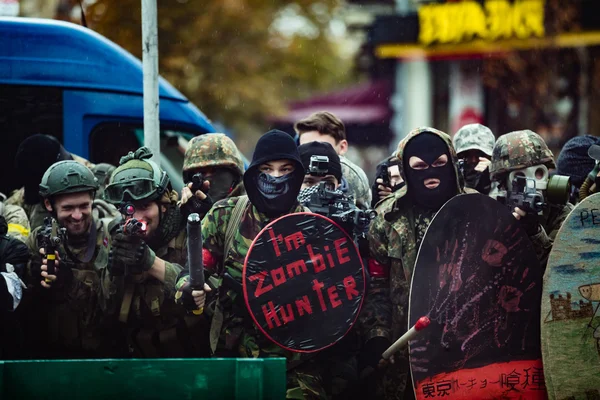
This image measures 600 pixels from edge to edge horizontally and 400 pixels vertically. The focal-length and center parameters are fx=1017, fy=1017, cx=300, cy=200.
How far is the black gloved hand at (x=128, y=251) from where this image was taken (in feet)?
16.0

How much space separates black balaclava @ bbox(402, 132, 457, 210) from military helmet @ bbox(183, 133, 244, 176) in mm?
1237

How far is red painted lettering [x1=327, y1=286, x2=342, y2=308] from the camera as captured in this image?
4855 millimetres

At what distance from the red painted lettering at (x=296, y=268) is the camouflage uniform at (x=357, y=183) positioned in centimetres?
127

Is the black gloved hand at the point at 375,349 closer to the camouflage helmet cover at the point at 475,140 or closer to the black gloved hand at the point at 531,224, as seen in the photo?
the black gloved hand at the point at 531,224

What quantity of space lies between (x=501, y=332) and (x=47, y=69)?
160 inches

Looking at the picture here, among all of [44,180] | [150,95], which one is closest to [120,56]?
[150,95]

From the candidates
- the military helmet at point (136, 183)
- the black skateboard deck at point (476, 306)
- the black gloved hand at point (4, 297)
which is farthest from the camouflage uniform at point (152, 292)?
the black skateboard deck at point (476, 306)

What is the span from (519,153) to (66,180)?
242 centimetres

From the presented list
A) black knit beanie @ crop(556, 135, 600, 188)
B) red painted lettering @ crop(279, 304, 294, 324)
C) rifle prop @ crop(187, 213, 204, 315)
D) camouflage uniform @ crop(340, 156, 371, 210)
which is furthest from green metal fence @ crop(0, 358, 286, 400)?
black knit beanie @ crop(556, 135, 600, 188)

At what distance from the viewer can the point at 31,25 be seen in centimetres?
727

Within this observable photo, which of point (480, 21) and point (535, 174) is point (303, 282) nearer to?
point (535, 174)

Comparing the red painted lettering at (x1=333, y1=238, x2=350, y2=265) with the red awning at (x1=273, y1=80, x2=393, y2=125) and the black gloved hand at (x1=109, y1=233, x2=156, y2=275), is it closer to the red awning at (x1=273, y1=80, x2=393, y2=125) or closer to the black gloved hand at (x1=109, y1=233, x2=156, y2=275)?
the black gloved hand at (x1=109, y1=233, x2=156, y2=275)

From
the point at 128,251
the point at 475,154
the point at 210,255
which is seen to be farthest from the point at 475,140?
the point at 128,251

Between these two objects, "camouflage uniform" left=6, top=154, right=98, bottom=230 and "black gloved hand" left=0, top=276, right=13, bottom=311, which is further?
"camouflage uniform" left=6, top=154, right=98, bottom=230
